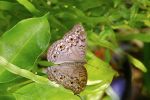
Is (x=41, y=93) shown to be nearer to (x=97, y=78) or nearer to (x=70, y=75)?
(x=70, y=75)

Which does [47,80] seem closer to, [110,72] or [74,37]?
[74,37]

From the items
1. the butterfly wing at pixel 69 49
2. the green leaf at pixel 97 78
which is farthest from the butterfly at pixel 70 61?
the green leaf at pixel 97 78

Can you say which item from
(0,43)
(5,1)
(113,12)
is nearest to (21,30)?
(0,43)

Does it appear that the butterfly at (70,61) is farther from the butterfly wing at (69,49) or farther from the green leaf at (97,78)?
the green leaf at (97,78)

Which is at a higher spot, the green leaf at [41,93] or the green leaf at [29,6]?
the green leaf at [29,6]

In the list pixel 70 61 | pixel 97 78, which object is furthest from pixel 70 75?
pixel 97 78

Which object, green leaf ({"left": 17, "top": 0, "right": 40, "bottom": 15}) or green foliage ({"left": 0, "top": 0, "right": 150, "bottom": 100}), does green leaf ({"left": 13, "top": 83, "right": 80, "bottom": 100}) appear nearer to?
green foliage ({"left": 0, "top": 0, "right": 150, "bottom": 100})

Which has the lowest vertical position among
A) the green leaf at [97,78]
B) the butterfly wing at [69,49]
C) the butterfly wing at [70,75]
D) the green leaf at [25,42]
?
the green leaf at [97,78]
